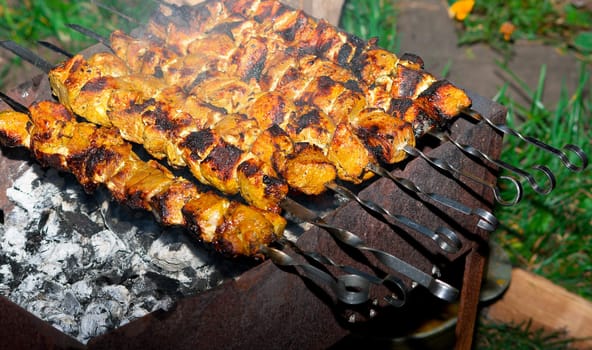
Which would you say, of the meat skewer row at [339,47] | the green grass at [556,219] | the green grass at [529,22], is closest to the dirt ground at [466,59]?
the green grass at [529,22]

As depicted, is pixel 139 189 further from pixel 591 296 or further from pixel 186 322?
pixel 591 296

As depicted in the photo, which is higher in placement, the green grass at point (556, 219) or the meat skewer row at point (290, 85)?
the meat skewer row at point (290, 85)

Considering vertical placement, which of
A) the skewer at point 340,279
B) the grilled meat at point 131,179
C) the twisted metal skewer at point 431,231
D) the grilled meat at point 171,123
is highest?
the twisted metal skewer at point 431,231

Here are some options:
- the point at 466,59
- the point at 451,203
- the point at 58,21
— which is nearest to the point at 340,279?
the point at 451,203

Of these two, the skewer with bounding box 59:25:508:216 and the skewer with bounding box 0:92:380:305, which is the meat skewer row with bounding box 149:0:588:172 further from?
the skewer with bounding box 0:92:380:305

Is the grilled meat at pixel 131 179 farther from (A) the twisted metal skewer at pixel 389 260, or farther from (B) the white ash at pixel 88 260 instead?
(B) the white ash at pixel 88 260

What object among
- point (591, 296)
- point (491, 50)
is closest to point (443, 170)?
point (591, 296)
